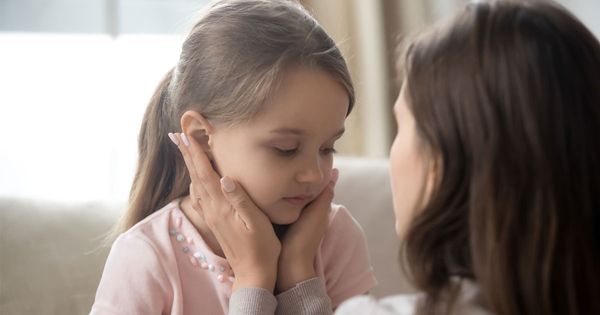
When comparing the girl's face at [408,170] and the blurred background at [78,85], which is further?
the blurred background at [78,85]

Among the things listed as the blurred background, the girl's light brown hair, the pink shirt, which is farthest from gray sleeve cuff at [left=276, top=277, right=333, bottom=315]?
the blurred background

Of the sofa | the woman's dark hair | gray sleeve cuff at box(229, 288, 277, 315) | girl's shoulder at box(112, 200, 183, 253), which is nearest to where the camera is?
the woman's dark hair

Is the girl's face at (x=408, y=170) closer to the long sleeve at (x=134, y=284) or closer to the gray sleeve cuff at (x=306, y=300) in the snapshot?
the gray sleeve cuff at (x=306, y=300)

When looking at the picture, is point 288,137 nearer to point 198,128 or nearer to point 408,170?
point 198,128

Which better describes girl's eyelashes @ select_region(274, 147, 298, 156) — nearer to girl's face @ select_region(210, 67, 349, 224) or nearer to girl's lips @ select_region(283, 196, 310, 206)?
girl's face @ select_region(210, 67, 349, 224)

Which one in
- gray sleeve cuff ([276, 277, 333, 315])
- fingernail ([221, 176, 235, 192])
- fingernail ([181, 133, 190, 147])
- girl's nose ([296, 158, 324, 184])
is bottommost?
gray sleeve cuff ([276, 277, 333, 315])

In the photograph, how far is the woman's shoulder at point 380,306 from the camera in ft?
3.48

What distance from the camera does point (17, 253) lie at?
6.30 feet

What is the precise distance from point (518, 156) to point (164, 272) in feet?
2.31

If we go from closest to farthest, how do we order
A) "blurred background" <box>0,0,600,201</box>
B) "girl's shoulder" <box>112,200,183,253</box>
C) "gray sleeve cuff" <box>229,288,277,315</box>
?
"gray sleeve cuff" <box>229,288,277,315</box> < "girl's shoulder" <box>112,200,183,253</box> < "blurred background" <box>0,0,600,201</box>

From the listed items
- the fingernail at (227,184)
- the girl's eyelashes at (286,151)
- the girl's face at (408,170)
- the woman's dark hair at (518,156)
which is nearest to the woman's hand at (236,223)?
the fingernail at (227,184)

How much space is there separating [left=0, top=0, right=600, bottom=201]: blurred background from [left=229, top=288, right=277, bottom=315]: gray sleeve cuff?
1.00 m

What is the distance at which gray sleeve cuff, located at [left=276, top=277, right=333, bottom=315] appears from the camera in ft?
4.76

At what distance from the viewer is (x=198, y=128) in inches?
59.0
